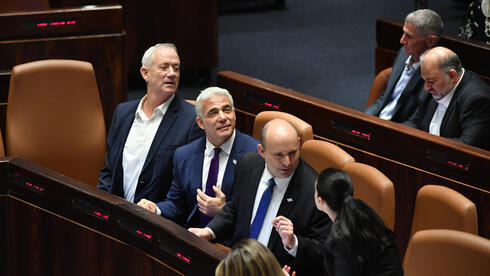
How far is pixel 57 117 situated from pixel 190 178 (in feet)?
2.23

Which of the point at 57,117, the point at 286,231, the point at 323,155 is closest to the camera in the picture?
the point at 286,231

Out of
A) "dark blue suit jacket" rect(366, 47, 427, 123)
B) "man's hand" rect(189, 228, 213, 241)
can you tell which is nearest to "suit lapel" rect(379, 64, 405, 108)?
"dark blue suit jacket" rect(366, 47, 427, 123)

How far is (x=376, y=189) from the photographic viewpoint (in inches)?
79.4

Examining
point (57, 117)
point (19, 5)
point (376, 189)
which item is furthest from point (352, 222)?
point (19, 5)

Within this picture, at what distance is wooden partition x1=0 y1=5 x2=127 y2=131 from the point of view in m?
3.00

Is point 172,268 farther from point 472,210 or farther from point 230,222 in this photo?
point 472,210

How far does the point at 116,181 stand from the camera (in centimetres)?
256

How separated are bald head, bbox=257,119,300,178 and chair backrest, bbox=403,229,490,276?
1.24ft

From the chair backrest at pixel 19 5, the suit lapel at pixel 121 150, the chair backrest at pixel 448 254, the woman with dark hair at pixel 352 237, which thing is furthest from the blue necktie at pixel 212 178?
the chair backrest at pixel 19 5

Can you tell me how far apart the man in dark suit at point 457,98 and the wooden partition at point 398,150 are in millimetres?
197

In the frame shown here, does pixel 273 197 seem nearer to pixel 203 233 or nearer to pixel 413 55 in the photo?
pixel 203 233

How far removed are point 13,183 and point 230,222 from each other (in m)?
0.73

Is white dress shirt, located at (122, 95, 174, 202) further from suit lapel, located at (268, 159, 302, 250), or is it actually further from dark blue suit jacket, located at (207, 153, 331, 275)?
suit lapel, located at (268, 159, 302, 250)

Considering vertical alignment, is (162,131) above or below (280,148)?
below
